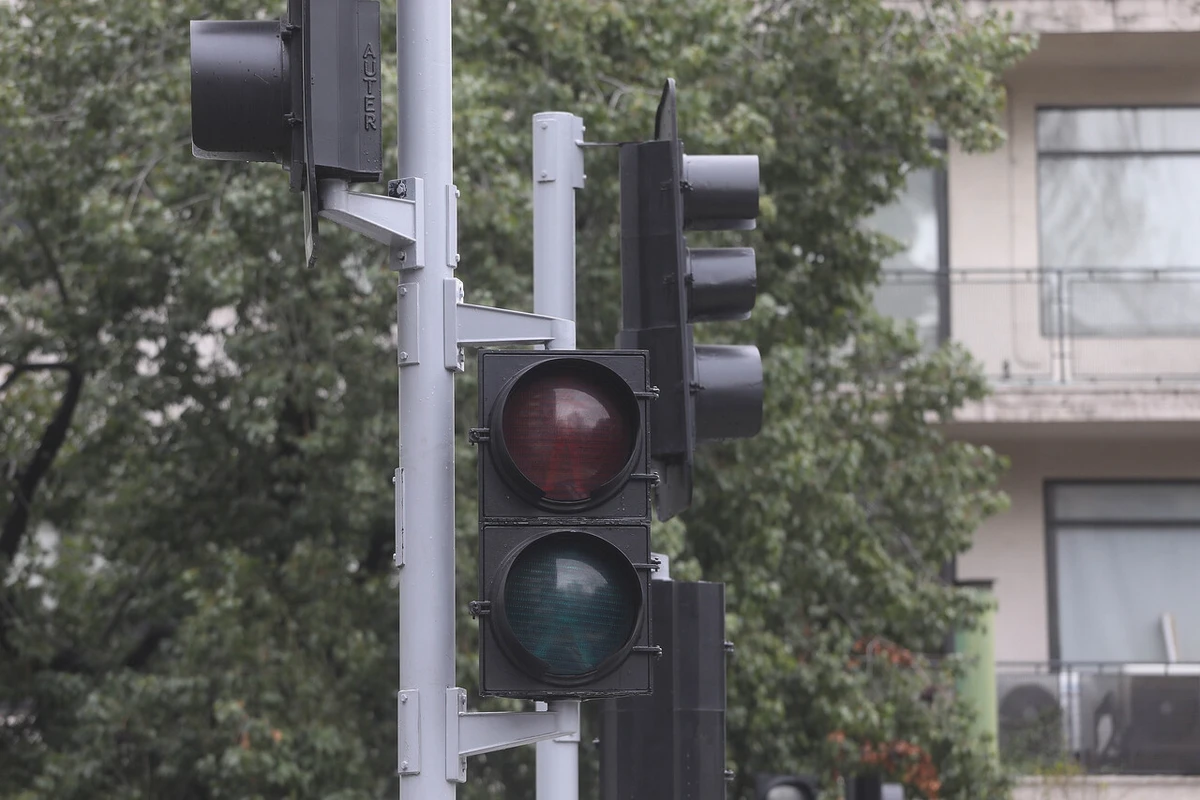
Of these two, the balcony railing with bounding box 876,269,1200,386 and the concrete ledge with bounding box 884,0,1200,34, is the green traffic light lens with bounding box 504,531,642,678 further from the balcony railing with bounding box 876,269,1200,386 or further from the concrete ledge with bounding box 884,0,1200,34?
the concrete ledge with bounding box 884,0,1200,34

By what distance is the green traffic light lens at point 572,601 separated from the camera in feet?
13.4

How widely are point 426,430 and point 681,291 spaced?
1.09 m

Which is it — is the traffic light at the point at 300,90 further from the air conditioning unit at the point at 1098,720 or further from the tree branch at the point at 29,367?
the air conditioning unit at the point at 1098,720

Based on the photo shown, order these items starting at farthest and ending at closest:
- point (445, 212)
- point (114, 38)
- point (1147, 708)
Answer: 1. point (1147, 708)
2. point (114, 38)
3. point (445, 212)

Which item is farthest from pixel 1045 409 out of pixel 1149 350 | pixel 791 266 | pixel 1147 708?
pixel 791 266

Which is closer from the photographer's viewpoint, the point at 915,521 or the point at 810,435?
the point at 810,435

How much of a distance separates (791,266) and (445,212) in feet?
32.5

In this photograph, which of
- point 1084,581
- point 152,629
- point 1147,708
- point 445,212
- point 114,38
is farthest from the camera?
point 1084,581

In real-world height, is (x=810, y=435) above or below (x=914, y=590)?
above

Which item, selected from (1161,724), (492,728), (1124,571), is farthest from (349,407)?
(1124,571)

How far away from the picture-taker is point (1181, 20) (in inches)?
750

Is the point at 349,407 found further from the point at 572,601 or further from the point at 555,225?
the point at 572,601

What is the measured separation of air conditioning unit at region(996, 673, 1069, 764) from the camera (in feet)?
59.2

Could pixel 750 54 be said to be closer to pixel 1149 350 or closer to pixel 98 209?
pixel 98 209
